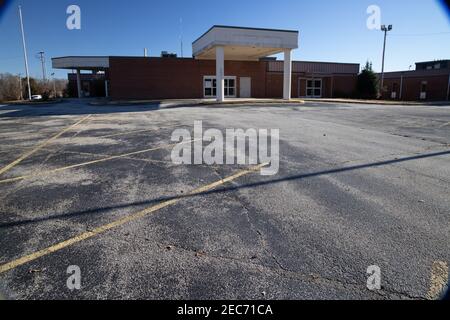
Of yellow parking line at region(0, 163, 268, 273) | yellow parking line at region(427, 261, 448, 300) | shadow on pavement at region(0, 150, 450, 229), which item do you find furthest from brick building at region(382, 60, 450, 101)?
yellow parking line at region(427, 261, 448, 300)

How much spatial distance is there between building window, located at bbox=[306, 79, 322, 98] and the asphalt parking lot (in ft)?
117

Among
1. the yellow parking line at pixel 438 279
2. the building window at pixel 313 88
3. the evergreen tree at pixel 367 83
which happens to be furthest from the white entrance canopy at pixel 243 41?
the yellow parking line at pixel 438 279

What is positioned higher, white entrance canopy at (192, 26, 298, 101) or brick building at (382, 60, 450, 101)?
white entrance canopy at (192, 26, 298, 101)

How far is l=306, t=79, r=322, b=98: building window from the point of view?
1647 inches

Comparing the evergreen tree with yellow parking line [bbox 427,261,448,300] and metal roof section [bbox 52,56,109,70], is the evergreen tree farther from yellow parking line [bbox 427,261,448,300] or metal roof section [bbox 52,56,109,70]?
yellow parking line [bbox 427,261,448,300]

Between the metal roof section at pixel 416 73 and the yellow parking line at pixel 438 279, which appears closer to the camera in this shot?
the yellow parking line at pixel 438 279

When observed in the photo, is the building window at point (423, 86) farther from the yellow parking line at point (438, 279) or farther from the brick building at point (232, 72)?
the yellow parking line at point (438, 279)

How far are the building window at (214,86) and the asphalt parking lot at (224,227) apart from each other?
29.7 meters

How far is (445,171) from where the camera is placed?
21.5 ft

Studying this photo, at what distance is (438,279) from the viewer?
2922 mm

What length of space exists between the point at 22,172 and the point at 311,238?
5.96 meters

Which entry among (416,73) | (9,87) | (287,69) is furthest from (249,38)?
(9,87)

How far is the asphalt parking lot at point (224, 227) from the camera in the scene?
289 cm

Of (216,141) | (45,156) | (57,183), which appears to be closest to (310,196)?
(57,183)
